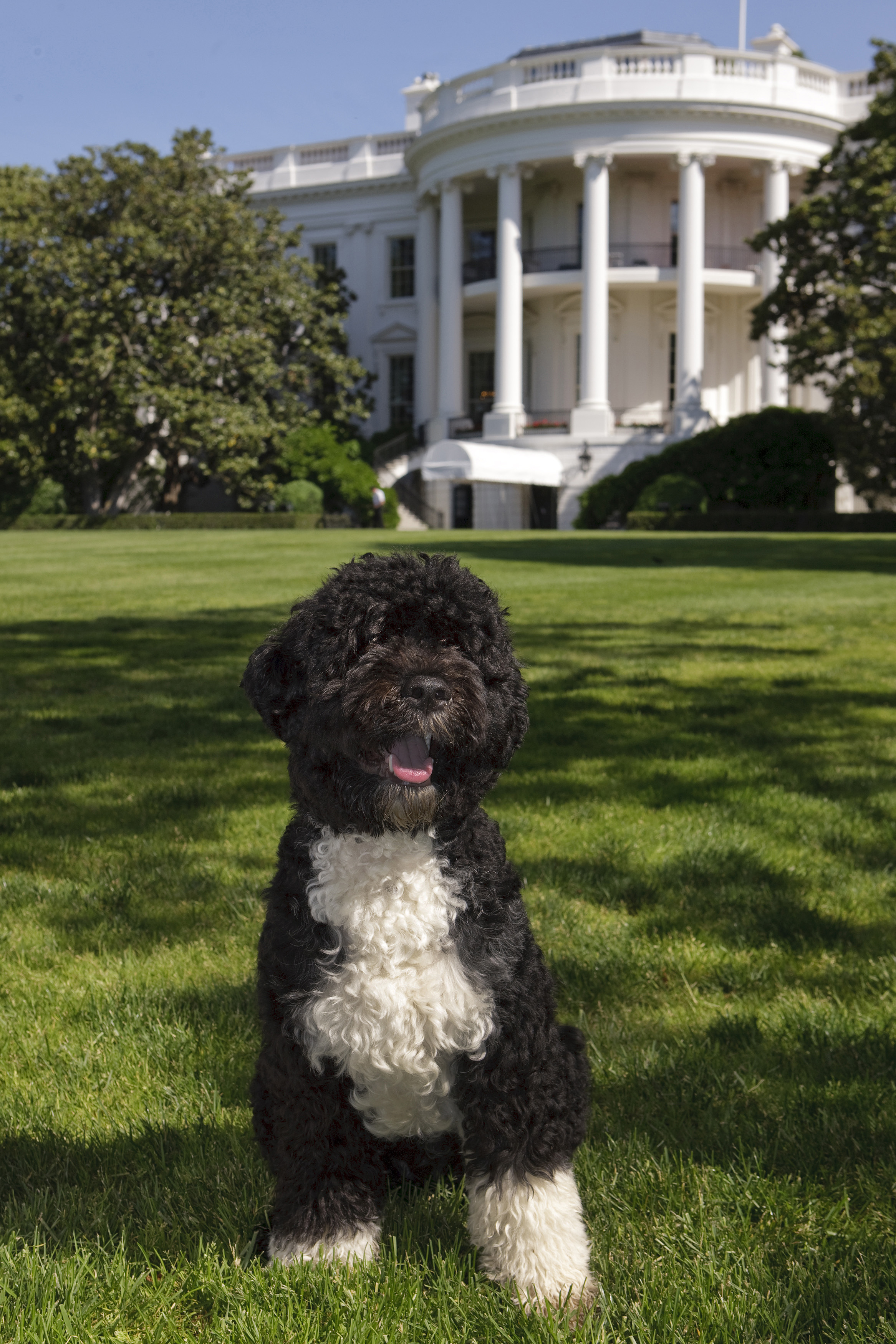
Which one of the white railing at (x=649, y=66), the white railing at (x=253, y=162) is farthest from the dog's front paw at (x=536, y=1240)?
the white railing at (x=253, y=162)

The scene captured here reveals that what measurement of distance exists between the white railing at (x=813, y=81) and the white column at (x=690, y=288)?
483 centimetres

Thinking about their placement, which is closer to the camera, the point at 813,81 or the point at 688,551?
the point at 688,551

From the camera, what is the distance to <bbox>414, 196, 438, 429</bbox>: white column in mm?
46062

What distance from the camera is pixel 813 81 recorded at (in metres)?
41.4

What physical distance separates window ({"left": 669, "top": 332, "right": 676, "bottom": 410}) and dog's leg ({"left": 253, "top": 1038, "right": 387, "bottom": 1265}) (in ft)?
144

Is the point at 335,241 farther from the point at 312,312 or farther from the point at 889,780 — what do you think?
the point at 889,780

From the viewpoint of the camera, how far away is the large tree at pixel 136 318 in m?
34.3

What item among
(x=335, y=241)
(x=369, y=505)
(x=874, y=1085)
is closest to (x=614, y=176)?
(x=335, y=241)

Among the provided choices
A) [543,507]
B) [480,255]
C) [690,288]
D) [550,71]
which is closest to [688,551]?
[690,288]

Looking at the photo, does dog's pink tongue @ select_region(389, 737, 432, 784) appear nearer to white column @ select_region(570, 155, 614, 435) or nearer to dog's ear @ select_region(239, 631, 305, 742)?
dog's ear @ select_region(239, 631, 305, 742)

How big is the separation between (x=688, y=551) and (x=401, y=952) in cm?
2041

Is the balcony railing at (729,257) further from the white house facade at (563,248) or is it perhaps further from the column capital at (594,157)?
the column capital at (594,157)

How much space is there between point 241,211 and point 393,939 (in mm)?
38264

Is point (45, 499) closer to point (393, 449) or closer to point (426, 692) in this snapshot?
point (393, 449)
